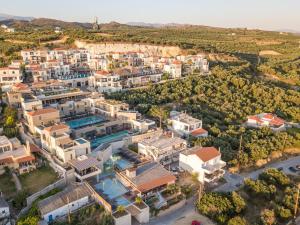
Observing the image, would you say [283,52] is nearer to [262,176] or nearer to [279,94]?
[279,94]

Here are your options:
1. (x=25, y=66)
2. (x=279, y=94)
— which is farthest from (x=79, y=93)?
(x=279, y=94)

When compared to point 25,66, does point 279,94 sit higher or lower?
lower

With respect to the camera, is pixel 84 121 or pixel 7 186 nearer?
pixel 7 186

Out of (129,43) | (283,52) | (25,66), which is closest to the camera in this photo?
(25,66)

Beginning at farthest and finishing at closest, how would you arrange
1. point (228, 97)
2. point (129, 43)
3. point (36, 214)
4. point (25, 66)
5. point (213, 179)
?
point (129, 43) < point (25, 66) < point (228, 97) < point (213, 179) < point (36, 214)

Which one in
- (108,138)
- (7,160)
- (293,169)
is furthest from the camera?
(108,138)

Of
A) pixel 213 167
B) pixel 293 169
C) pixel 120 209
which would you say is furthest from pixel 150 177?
pixel 293 169

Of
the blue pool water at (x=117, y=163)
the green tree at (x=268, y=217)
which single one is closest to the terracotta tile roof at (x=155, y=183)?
the blue pool water at (x=117, y=163)

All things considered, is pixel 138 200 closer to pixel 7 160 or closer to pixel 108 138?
pixel 108 138
